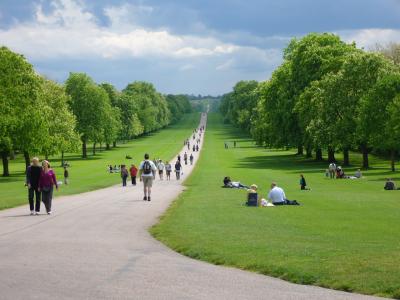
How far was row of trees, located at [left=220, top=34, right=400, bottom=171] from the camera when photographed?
208 feet

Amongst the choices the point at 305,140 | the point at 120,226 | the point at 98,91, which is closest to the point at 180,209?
the point at 120,226

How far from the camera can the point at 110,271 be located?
12445 millimetres

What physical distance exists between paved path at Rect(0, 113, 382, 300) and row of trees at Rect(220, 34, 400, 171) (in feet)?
147

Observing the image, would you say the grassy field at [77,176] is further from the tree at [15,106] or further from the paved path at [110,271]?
the paved path at [110,271]

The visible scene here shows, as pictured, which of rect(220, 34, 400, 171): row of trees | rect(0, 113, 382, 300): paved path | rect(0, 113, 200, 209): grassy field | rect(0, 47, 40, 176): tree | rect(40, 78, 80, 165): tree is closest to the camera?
rect(0, 113, 382, 300): paved path

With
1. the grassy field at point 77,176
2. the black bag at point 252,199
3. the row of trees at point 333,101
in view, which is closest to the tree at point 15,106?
the grassy field at point 77,176

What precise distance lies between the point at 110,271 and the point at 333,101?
61052 millimetres

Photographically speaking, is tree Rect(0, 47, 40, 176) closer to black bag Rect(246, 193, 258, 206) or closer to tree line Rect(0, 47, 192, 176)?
tree line Rect(0, 47, 192, 176)

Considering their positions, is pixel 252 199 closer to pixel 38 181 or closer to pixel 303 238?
pixel 38 181

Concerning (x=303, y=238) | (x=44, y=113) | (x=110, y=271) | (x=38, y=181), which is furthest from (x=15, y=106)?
(x=110, y=271)

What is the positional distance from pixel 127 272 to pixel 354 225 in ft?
35.1

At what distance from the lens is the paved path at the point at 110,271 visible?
1059cm

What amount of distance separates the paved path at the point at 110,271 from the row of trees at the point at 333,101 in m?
44.7

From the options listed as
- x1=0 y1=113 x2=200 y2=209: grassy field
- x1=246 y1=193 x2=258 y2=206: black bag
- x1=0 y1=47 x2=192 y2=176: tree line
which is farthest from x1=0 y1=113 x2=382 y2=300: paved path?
x1=0 y1=47 x2=192 y2=176: tree line
